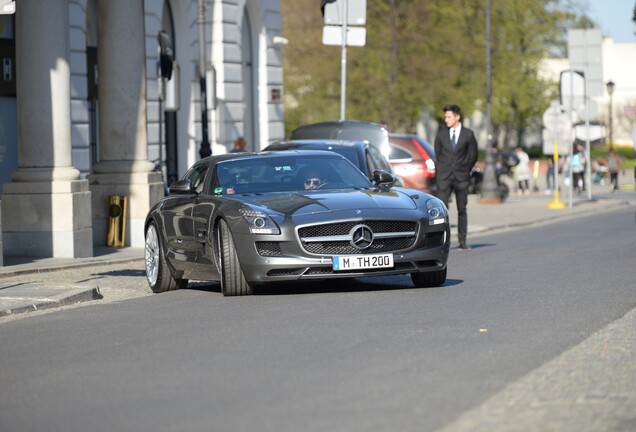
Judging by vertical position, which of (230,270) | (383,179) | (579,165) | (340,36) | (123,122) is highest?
(340,36)

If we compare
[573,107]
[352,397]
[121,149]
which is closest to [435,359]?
[352,397]

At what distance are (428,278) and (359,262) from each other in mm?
1032

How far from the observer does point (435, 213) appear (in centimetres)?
1385

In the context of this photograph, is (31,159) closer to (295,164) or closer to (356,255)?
(295,164)

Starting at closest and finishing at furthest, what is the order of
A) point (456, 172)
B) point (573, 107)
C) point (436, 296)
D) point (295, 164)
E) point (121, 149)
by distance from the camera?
point (436, 296) → point (295, 164) → point (456, 172) → point (121, 149) → point (573, 107)

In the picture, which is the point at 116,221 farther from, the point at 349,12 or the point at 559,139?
the point at 559,139

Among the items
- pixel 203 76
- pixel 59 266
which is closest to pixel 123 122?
pixel 203 76

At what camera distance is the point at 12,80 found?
80.2ft

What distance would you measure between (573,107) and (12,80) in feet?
56.7

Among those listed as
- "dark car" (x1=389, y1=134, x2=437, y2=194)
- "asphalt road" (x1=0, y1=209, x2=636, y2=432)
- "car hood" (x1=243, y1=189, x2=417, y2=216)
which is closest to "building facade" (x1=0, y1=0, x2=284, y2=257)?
"dark car" (x1=389, y1=134, x2=437, y2=194)

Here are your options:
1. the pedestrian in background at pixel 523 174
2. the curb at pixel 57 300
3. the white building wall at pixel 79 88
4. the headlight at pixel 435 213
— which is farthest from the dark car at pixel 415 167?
the pedestrian in background at pixel 523 174

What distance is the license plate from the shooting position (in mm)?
13137

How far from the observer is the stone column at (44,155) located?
20.6 metres

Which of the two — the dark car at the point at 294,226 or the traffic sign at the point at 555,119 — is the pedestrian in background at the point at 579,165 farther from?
the dark car at the point at 294,226
